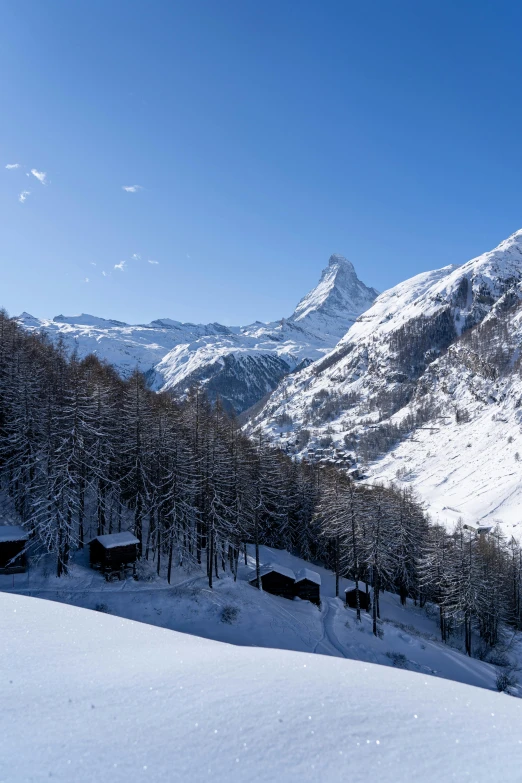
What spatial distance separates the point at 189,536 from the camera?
35531mm

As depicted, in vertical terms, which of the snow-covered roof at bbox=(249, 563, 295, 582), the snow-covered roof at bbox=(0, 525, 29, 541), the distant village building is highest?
the snow-covered roof at bbox=(0, 525, 29, 541)

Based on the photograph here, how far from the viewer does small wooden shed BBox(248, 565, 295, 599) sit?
38438 millimetres

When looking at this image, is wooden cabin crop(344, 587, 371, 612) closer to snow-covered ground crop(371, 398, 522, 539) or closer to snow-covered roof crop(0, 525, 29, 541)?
snow-covered roof crop(0, 525, 29, 541)

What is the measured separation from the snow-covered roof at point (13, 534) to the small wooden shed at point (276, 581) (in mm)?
19659

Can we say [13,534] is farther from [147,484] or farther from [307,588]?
[307,588]

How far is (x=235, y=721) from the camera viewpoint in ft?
19.7

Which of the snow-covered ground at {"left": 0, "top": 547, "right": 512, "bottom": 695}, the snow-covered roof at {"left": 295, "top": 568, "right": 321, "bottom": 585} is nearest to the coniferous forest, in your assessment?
the snow-covered ground at {"left": 0, "top": 547, "right": 512, "bottom": 695}

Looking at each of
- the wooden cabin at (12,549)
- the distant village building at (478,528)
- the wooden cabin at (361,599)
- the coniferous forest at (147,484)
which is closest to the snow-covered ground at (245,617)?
the wooden cabin at (12,549)

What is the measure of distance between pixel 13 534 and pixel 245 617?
17.9 metres

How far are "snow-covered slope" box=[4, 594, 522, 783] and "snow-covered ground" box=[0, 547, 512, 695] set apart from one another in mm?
21175

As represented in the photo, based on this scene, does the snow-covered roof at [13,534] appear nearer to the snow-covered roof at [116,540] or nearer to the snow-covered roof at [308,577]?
the snow-covered roof at [116,540]

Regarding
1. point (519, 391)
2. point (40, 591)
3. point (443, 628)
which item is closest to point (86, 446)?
point (40, 591)

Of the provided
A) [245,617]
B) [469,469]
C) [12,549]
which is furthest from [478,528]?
[12,549]

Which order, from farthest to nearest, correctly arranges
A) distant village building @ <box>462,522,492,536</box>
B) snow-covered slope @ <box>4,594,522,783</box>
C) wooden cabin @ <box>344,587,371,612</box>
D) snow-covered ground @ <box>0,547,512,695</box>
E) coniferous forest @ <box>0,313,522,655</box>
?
distant village building @ <box>462,522,492,536</box>, wooden cabin @ <box>344,587,371,612</box>, coniferous forest @ <box>0,313,522,655</box>, snow-covered ground @ <box>0,547,512,695</box>, snow-covered slope @ <box>4,594,522,783</box>
